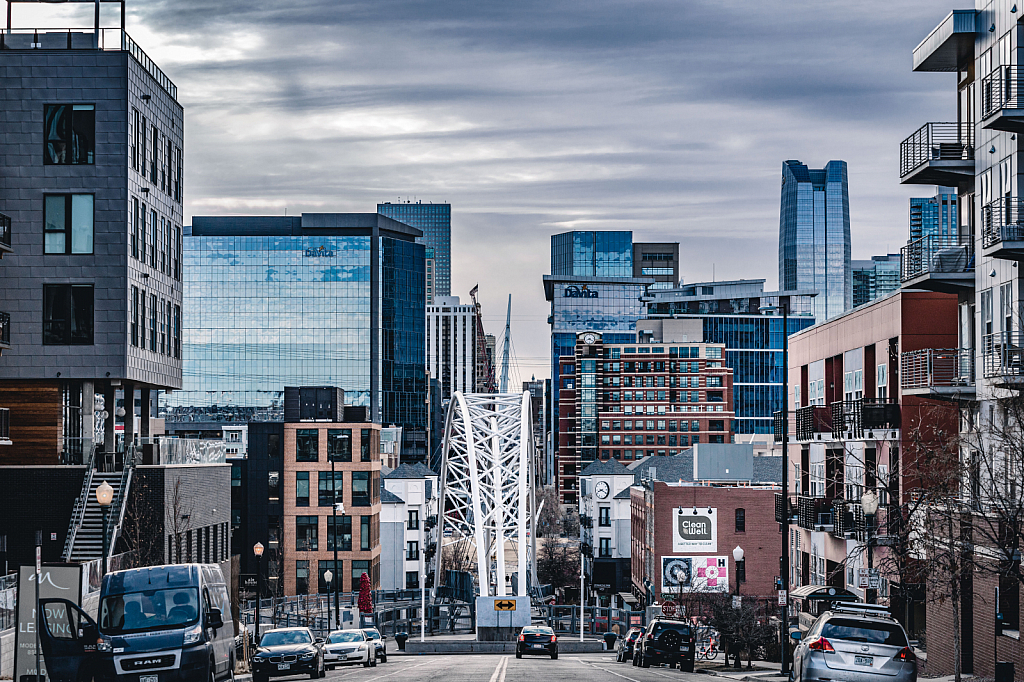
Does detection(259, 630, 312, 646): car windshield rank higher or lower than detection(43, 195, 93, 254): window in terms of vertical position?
lower

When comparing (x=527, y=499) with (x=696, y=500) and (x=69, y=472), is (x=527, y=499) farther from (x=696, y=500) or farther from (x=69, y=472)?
(x=69, y=472)

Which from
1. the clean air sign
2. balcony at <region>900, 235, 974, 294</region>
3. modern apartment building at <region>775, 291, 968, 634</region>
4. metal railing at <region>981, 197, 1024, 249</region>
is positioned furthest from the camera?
the clean air sign

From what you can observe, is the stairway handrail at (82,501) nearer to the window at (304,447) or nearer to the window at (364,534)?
the window at (304,447)

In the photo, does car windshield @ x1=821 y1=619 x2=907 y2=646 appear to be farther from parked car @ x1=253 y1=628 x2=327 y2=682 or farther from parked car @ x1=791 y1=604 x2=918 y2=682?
parked car @ x1=253 y1=628 x2=327 y2=682

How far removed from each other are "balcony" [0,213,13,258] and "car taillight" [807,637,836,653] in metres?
32.9

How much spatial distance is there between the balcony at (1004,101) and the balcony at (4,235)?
32.5 m

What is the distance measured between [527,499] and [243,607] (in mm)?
41656

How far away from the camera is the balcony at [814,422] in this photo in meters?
51.9

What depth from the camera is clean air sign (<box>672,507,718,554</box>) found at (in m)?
95.6

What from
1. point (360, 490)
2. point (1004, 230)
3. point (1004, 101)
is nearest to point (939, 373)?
point (1004, 230)

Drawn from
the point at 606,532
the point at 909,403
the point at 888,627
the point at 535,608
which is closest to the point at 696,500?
the point at 535,608

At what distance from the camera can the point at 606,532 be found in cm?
12888

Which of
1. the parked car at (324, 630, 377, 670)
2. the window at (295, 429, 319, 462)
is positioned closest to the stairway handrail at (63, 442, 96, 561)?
the parked car at (324, 630, 377, 670)

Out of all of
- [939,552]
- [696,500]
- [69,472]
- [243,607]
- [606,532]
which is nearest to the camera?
[939,552]
